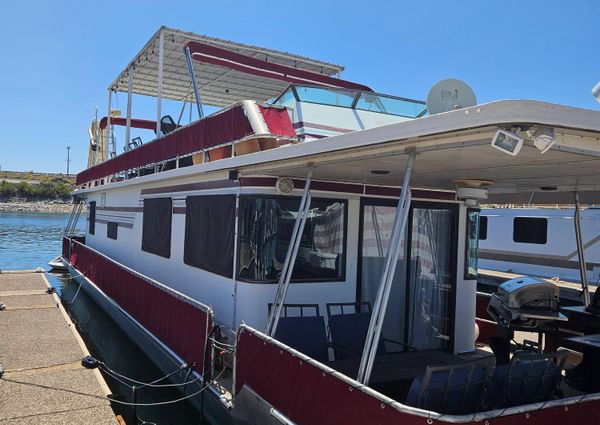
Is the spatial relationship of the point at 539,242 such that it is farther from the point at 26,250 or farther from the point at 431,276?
the point at 26,250

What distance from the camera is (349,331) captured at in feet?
17.1

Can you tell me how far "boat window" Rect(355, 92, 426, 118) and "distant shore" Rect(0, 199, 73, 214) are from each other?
82.7 metres

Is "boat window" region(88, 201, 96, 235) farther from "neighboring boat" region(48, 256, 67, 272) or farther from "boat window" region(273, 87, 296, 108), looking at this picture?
"boat window" region(273, 87, 296, 108)

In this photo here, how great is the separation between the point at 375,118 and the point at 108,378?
17.1 ft

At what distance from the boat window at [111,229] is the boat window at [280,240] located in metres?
6.86

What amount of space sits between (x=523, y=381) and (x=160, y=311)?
465 centimetres

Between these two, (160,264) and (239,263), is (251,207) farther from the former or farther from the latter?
(160,264)

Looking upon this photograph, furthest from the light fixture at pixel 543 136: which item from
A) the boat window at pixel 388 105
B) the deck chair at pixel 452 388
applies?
the boat window at pixel 388 105

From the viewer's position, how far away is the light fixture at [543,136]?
2.48 metres

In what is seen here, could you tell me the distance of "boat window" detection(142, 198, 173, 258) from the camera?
800 centimetres

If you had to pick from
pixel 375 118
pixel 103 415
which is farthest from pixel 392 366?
pixel 375 118

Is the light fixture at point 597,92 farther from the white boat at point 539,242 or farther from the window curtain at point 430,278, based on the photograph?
the white boat at point 539,242

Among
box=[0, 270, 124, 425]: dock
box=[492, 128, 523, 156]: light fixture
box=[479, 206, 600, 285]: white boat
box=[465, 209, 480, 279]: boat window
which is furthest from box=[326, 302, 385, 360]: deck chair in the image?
box=[479, 206, 600, 285]: white boat

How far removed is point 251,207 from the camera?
5.71 metres
